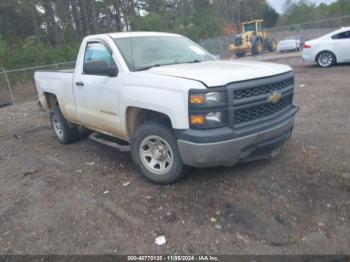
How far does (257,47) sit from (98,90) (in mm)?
24626

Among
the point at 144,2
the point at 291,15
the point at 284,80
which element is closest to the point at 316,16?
the point at 291,15

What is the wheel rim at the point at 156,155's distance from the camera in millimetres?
3883

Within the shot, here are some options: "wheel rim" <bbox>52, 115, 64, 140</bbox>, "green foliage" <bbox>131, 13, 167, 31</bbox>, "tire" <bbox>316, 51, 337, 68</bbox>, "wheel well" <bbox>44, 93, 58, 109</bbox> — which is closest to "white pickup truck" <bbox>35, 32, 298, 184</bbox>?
"wheel rim" <bbox>52, 115, 64, 140</bbox>

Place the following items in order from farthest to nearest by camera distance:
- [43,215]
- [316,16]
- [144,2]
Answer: [316,16] < [144,2] < [43,215]

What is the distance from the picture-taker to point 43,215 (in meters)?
3.70

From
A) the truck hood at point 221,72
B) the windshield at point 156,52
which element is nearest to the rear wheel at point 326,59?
the windshield at point 156,52

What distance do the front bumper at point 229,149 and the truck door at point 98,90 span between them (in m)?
1.36

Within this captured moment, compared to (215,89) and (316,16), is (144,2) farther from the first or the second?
(215,89)

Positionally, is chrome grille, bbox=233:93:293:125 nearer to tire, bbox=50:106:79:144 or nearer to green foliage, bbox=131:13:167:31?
tire, bbox=50:106:79:144

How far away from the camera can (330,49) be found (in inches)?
501

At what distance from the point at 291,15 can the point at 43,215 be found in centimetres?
6912

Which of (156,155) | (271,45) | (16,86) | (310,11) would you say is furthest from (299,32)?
(310,11)

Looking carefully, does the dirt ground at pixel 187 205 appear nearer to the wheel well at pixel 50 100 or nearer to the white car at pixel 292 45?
the wheel well at pixel 50 100

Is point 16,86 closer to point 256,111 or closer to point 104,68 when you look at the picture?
point 104,68
